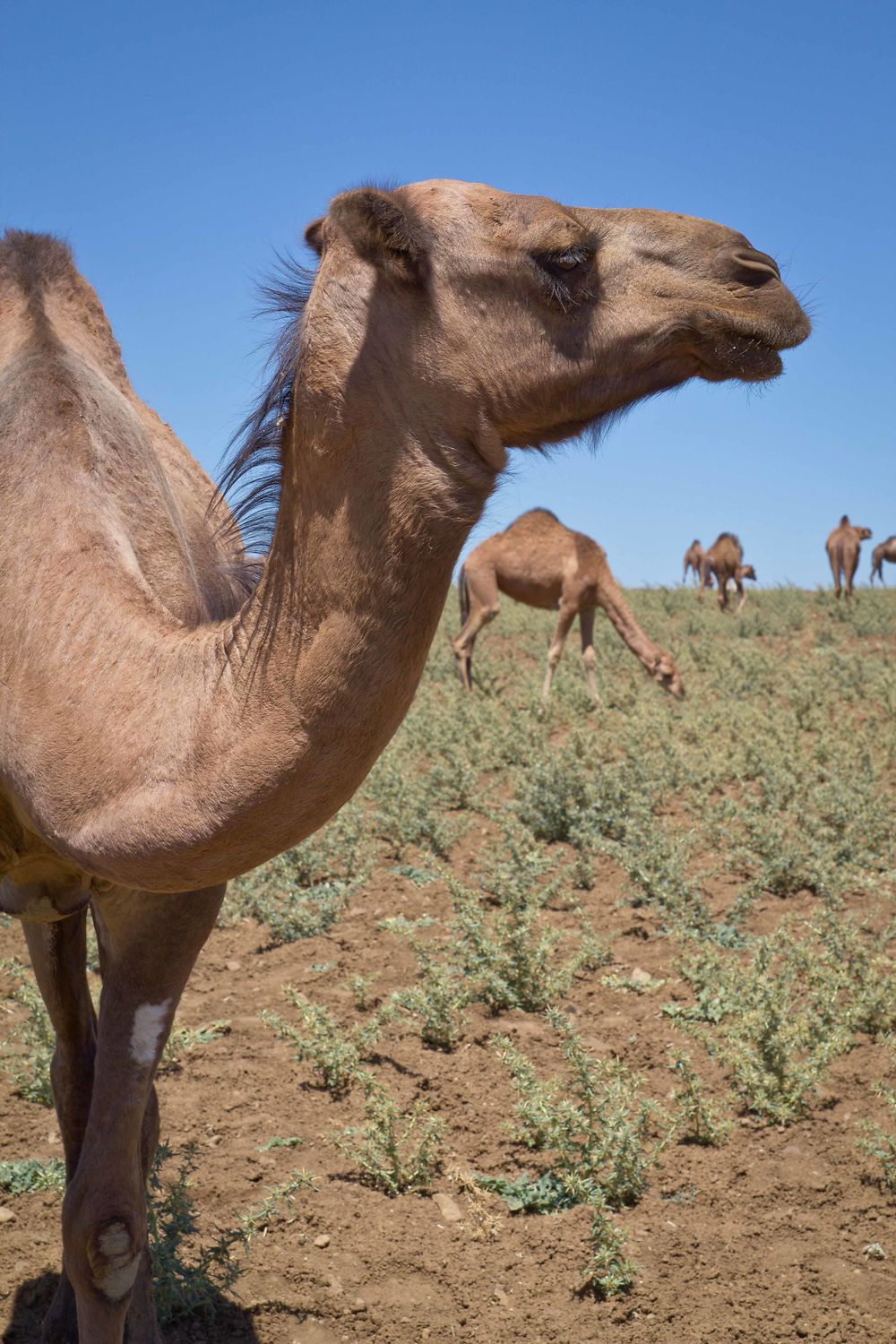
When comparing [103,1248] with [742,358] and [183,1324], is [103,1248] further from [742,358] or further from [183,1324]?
[742,358]

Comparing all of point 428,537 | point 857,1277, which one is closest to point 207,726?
point 428,537

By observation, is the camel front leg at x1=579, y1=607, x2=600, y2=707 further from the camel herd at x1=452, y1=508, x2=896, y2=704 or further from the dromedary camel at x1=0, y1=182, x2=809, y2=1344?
the dromedary camel at x1=0, y1=182, x2=809, y2=1344

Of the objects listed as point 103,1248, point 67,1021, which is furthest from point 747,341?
point 67,1021

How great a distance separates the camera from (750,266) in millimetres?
2039

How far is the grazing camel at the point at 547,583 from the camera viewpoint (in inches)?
658

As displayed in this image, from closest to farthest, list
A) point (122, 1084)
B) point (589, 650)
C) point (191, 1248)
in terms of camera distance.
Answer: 1. point (122, 1084)
2. point (191, 1248)
3. point (589, 650)

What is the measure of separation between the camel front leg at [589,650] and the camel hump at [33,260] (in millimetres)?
10359

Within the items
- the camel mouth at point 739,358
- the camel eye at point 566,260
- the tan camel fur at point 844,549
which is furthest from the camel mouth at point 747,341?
the tan camel fur at point 844,549

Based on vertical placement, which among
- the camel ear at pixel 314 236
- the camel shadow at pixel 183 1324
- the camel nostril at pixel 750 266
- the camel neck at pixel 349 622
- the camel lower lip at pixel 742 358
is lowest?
the camel shadow at pixel 183 1324

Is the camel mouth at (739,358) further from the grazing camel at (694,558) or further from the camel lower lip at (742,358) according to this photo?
the grazing camel at (694,558)

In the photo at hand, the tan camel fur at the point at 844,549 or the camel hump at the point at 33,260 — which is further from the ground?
the tan camel fur at the point at 844,549

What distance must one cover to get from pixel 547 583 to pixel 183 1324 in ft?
52.3

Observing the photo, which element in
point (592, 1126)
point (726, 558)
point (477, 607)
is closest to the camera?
point (592, 1126)

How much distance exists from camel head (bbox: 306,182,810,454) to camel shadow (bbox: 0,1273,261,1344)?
2.75 metres
